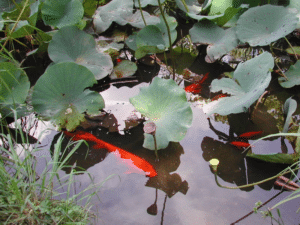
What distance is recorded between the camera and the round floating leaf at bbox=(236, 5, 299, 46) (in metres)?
2.04

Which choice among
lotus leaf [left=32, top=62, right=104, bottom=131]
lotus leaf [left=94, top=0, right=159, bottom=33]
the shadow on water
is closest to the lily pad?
the shadow on water

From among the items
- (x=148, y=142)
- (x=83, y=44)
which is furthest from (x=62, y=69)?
(x=148, y=142)

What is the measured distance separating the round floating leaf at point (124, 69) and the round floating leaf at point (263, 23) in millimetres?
898

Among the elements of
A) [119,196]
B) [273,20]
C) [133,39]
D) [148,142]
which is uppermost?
[273,20]

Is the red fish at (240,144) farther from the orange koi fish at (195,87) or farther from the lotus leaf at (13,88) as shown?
the lotus leaf at (13,88)

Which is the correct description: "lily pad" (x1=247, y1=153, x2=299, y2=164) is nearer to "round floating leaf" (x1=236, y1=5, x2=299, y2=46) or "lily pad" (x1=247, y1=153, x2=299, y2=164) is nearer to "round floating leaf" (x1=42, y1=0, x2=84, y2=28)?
"round floating leaf" (x1=236, y1=5, x2=299, y2=46)

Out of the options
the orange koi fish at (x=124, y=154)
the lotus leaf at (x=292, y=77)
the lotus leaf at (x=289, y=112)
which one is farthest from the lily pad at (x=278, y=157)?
the lotus leaf at (x=292, y=77)

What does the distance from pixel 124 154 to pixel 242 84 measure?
0.88 metres

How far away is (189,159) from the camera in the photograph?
5.25ft

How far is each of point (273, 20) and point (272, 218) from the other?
1.54 metres

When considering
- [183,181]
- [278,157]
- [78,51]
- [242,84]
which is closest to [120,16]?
[78,51]

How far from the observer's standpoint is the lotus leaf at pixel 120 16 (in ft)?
7.85

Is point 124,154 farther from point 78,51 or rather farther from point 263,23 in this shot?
point 263,23

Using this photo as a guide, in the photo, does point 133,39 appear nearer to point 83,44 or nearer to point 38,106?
point 83,44
